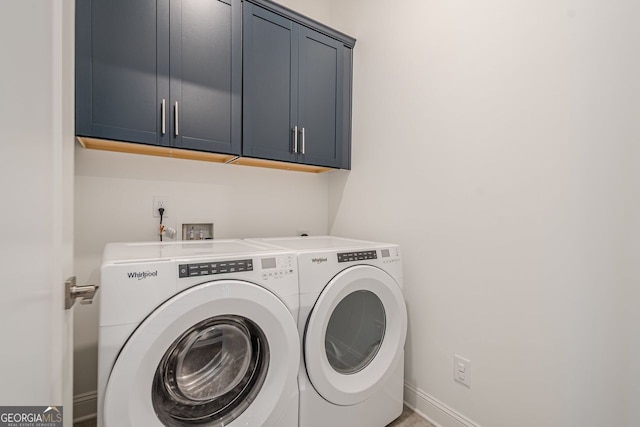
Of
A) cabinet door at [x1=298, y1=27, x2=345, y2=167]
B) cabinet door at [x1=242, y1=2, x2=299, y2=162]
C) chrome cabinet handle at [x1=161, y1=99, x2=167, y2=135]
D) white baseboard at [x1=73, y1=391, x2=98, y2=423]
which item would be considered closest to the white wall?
cabinet door at [x1=298, y1=27, x2=345, y2=167]

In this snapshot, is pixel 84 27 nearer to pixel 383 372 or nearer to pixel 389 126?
pixel 389 126

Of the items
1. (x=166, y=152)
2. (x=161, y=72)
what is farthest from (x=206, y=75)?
(x=166, y=152)

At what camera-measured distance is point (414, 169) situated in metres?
1.65

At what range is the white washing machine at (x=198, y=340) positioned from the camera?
82 centimetres

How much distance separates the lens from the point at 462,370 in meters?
1.40

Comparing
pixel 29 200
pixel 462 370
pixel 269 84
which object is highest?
pixel 269 84

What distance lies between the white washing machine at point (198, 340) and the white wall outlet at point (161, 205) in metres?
0.66

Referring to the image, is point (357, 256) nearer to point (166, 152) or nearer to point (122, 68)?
point (166, 152)

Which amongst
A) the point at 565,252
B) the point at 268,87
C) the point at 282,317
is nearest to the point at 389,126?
the point at 268,87

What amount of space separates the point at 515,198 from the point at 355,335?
3.30 feet

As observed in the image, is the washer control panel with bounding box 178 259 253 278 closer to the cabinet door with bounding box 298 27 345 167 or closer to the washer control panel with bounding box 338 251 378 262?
the washer control panel with bounding box 338 251 378 262

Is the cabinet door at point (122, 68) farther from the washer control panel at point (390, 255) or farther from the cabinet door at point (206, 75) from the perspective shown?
the washer control panel at point (390, 255)

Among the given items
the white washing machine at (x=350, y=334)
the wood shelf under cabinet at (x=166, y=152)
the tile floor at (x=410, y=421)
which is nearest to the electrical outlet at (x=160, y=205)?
the wood shelf under cabinet at (x=166, y=152)

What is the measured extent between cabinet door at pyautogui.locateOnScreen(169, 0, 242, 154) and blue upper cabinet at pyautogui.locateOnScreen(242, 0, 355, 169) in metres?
0.07
